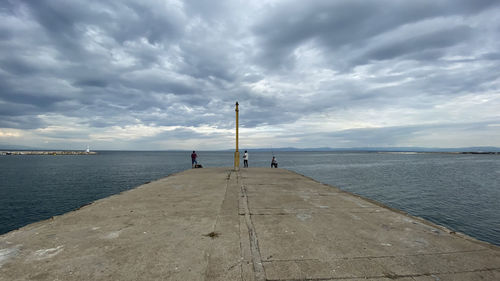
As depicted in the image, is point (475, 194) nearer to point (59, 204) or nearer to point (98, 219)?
point (98, 219)

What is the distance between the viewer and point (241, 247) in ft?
14.2

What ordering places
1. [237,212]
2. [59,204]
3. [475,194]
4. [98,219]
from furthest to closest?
[475,194]
[59,204]
[237,212]
[98,219]

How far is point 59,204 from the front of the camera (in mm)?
18266

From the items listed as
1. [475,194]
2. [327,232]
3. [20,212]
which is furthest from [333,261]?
[475,194]

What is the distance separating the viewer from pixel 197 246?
4.38 m

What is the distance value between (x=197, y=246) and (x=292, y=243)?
198cm

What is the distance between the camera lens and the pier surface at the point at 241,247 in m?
3.47

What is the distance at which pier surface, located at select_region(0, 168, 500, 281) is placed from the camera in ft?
11.4

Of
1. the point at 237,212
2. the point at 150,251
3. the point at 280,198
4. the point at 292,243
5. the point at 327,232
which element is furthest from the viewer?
the point at 280,198

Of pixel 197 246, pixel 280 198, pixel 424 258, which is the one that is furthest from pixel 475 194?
pixel 197 246

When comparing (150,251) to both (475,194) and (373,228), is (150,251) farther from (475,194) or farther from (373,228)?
(475,194)

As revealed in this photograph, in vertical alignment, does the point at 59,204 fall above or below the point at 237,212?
below

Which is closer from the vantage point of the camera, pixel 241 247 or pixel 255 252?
pixel 255 252

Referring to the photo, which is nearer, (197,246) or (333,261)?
(333,261)
